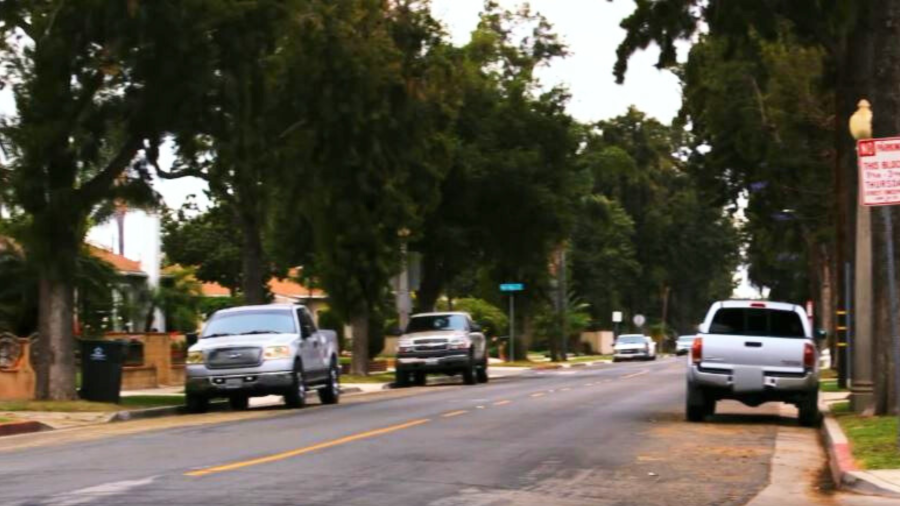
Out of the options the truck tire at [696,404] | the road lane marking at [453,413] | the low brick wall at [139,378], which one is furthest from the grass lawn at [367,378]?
the truck tire at [696,404]

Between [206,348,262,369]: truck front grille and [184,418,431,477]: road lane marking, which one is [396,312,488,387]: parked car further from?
[184,418,431,477]: road lane marking

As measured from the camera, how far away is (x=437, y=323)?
129 ft

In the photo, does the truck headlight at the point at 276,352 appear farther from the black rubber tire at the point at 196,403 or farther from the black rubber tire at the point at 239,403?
the black rubber tire at the point at 239,403

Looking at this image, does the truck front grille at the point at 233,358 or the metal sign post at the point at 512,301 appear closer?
the truck front grille at the point at 233,358

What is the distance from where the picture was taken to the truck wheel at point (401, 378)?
39.1 metres

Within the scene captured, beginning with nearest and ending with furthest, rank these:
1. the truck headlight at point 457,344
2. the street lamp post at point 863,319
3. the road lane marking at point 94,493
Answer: the road lane marking at point 94,493 → the street lamp post at point 863,319 → the truck headlight at point 457,344

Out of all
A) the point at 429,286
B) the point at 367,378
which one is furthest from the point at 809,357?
the point at 429,286

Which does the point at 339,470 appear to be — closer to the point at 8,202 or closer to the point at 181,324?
the point at 8,202

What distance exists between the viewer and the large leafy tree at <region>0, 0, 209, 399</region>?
25016mm

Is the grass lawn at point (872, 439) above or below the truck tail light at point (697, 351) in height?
below

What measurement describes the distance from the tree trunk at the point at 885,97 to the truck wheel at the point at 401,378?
20.1 meters

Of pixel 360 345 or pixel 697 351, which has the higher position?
pixel 697 351

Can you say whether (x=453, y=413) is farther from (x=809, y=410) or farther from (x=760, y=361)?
(x=809, y=410)

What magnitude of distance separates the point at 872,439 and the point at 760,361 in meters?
4.19
